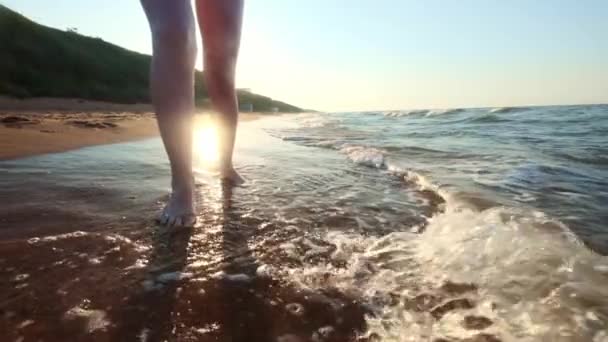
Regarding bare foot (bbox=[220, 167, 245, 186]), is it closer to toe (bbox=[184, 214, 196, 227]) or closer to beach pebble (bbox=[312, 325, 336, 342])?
toe (bbox=[184, 214, 196, 227])

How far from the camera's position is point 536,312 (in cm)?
116

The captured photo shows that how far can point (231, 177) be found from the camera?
2.70 metres

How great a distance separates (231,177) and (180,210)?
2.99 ft

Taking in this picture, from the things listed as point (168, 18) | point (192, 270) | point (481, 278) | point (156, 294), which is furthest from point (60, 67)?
point (481, 278)

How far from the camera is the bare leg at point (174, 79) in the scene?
1.75m

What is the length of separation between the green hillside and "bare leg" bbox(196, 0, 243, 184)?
1269cm

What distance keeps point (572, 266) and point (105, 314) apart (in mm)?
1439

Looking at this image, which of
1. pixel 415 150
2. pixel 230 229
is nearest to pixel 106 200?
pixel 230 229

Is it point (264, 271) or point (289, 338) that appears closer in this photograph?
point (289, 338)

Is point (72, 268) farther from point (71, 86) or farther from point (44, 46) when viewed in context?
point (44, 46)

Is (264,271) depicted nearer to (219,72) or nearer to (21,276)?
(21,276)

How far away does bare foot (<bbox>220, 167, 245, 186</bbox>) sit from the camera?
264 centimetres

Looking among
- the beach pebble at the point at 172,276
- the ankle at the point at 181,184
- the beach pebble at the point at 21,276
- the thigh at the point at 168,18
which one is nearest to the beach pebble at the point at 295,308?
the beach pebble at the point at 172,276

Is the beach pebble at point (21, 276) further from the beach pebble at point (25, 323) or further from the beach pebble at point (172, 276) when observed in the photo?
the beach pebble at point (172, 276)
